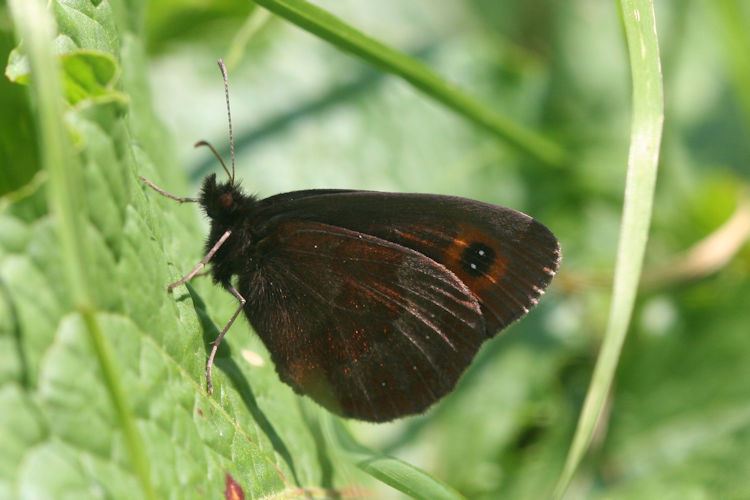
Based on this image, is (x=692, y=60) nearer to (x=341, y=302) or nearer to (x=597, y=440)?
(x=597, y=440)

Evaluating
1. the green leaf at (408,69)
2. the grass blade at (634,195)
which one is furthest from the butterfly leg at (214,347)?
the grass blade at (634,195)

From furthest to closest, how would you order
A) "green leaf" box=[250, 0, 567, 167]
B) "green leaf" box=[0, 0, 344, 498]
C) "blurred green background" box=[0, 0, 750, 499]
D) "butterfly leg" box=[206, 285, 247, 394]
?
"blurred green background" box=[0, 0, 750, 499] < "green leaf" box=[250, 0, 567, 167] < "butterfly leg" box=[206, 285, 247, 394] < "green leaf" box=[0, 0, 344, 498]

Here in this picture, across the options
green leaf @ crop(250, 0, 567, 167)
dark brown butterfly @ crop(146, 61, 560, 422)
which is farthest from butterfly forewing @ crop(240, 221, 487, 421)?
green leaf @ crop(250, 0, 567, 167)

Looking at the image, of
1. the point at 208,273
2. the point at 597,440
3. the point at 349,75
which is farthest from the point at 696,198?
the point at 208,273

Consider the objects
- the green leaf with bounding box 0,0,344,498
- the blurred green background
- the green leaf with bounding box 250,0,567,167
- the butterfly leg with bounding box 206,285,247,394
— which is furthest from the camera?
the blurred green background

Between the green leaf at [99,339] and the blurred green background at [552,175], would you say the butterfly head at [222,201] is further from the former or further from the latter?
the blurred green background at [552,175]

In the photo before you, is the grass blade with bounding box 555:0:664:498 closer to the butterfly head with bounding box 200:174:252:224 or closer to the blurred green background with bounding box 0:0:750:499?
the butterfly head with bounding box 200:174:252:224

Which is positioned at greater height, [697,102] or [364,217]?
[697,102]
